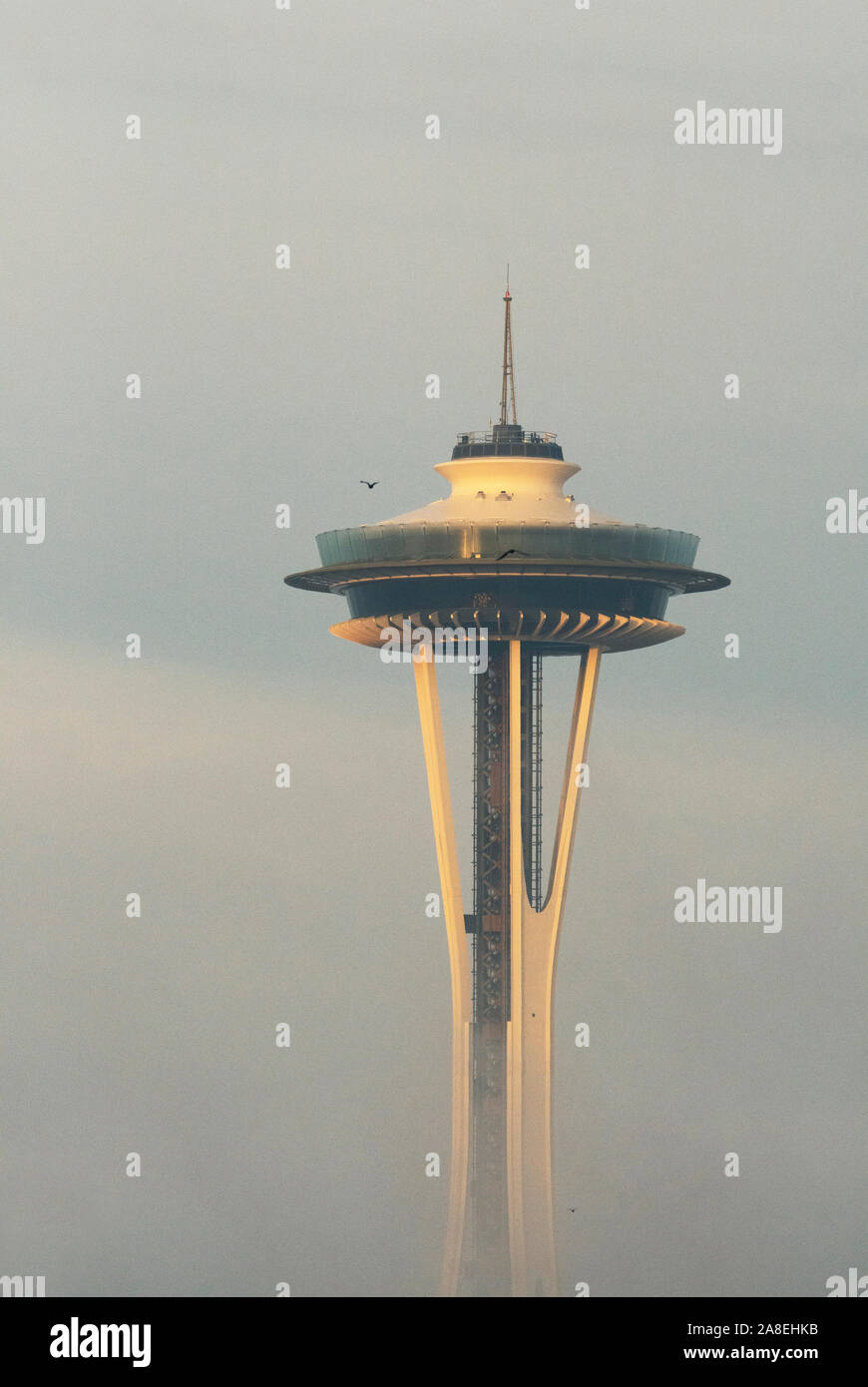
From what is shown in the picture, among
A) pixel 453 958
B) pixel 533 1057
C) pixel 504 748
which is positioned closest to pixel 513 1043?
pixel 533 1057

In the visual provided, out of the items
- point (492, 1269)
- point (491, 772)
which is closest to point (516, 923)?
point (491, 772)

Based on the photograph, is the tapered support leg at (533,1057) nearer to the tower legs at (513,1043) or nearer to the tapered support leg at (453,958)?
the tower legs at (513,1043)

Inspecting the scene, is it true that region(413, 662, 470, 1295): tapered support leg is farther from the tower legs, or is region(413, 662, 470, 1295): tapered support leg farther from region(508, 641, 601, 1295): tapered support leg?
region(508, 641, 601, 1295): tapered support leg

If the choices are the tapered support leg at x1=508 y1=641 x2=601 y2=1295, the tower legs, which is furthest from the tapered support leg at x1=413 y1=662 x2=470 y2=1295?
the tapered support leg at x1=508 y1=641 x2=601 y2=1295

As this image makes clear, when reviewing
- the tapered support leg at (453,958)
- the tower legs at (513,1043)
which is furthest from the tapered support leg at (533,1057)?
the tapered support leg at (453,958)

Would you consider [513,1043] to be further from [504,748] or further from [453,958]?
[504,748]

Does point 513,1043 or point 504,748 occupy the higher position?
point 504,748

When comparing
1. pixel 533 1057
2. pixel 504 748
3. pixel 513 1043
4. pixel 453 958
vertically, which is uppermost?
pixel 504 748

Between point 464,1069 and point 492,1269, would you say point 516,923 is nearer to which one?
point 464,1069
